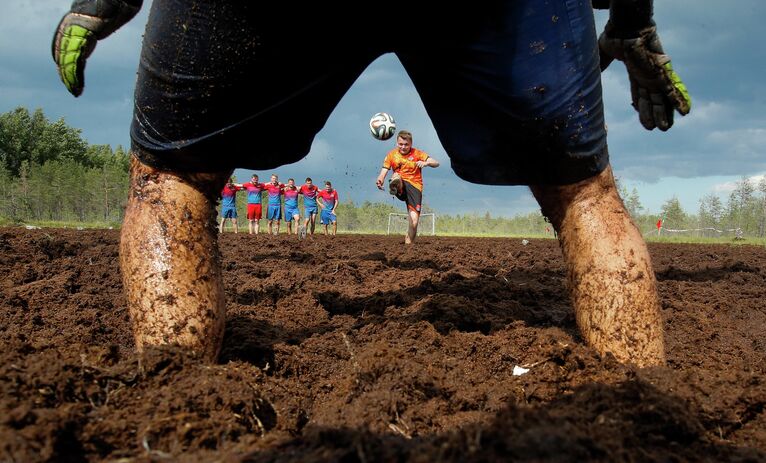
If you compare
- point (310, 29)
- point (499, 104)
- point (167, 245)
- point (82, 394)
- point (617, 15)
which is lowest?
point (82, 394)

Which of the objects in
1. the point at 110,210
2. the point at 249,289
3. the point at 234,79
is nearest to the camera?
the point at 234,79

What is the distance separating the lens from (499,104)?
1.99 m

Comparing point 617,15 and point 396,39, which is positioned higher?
point 617,15

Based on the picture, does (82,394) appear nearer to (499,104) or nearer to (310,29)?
(310,29)

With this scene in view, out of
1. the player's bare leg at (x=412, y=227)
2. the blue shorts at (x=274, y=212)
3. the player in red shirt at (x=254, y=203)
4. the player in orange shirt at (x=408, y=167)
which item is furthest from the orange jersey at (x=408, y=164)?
the blue shorts at (x=274, y=212)

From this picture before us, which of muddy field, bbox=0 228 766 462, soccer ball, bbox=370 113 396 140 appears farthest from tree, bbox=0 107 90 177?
muddy field, bbox=0 228 766 462

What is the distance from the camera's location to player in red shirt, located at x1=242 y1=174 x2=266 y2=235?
21250 millimetres

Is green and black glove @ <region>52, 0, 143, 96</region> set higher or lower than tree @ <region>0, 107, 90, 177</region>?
lower

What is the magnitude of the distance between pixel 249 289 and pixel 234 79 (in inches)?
92.0

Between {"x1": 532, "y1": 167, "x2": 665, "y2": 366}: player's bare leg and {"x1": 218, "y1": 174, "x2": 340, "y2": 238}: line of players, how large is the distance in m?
19.3

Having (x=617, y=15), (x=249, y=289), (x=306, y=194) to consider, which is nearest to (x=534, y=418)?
(x=617, y=15)

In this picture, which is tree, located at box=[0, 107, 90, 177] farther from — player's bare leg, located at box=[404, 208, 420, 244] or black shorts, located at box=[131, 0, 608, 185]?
black shorts, located at box=[131, 0, 608, 185]

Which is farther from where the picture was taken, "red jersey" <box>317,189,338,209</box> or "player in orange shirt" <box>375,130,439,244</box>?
"red jersey" <box>317,189,338,209</box>

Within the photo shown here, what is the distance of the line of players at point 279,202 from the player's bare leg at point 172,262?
1913cm
